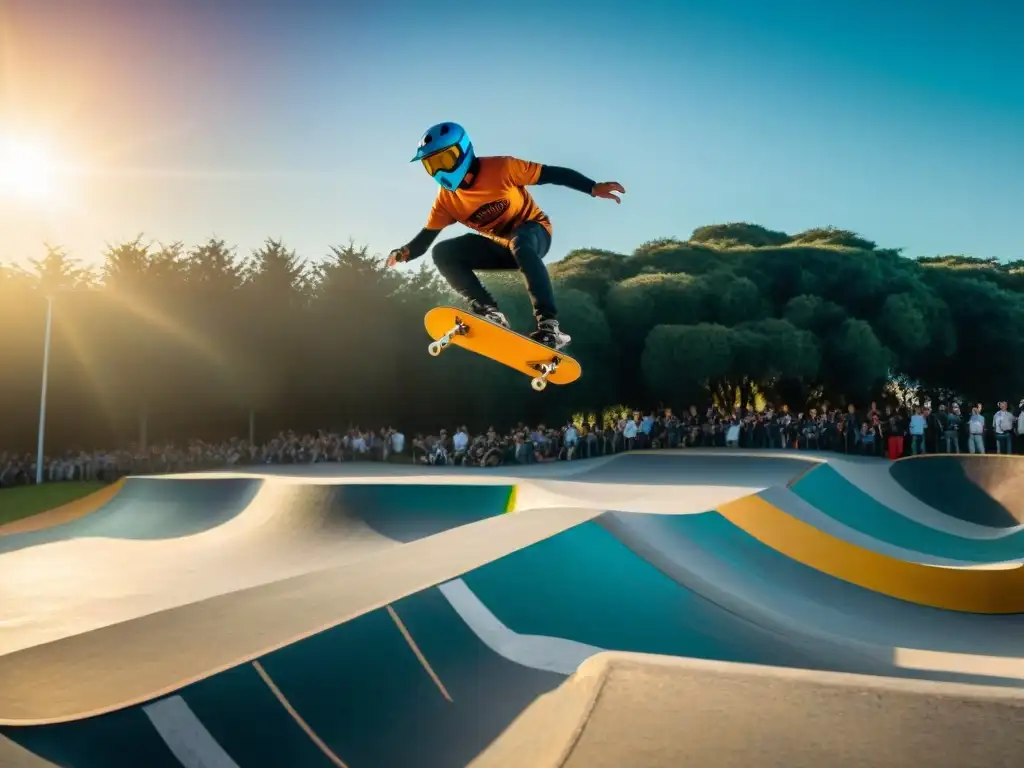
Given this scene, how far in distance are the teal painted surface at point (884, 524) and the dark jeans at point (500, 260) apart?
686 cm

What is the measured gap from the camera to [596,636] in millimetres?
4625

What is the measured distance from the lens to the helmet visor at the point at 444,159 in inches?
213

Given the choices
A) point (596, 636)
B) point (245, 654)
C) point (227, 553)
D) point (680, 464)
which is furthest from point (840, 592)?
point (680, 464)

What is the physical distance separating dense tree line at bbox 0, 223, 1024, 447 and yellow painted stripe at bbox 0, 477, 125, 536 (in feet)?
39.6

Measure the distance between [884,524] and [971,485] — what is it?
2481 mm

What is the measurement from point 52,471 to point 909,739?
1039 inches

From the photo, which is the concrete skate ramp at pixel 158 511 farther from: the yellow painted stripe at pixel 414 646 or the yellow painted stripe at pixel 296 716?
the yellow painted stripe at pixel 296 716

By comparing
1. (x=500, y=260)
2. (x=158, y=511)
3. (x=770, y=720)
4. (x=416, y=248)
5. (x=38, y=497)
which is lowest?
(x=38, y=497)

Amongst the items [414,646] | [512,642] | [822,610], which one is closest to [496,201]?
[512,642]

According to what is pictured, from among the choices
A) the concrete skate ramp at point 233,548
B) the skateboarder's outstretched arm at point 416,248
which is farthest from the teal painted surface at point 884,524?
the skateboarder's outstretched arm at point 416,248

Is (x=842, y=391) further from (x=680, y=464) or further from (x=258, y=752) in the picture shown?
(x=258, y=752)

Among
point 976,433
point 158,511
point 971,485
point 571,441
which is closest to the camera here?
point 158,511

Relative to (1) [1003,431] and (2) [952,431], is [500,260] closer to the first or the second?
(2) [952,431]

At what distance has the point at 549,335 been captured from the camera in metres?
6.66
